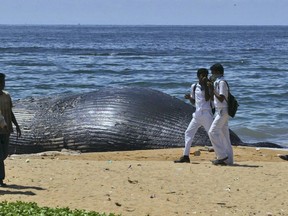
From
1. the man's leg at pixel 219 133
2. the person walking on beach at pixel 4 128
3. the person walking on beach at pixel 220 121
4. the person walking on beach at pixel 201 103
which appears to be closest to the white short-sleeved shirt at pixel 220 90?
the person walking on beach at pixel 220 121

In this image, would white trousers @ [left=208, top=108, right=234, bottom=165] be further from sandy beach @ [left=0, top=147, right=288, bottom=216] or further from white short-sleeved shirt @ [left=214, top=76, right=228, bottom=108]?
sandy beach @ [left=0, top=147, right=288, bottom=216]

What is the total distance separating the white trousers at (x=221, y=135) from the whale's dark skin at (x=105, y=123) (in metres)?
2.92

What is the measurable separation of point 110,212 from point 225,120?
3.56 m

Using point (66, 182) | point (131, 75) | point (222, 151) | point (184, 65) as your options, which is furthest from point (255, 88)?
point (66, 182)

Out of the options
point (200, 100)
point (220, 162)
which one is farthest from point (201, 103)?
point (220, 162)

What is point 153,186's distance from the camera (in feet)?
33.9

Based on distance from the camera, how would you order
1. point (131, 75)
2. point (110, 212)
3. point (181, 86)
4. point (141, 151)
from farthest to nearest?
point (131, 75) < point (181, 86) < point (141, 151) < point (110, 212)

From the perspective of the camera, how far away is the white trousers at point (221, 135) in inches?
468

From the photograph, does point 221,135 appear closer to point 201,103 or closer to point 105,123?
point 201,103

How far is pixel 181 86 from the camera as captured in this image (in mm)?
32938

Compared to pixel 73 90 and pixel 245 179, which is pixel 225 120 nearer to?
pixel 245 179

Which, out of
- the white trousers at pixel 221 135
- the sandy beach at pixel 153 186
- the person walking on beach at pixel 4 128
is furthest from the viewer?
the white trousers at pixel 221 135

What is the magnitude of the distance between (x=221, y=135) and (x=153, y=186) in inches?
83.5

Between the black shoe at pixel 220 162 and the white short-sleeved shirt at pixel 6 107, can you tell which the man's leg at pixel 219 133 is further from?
the white short-sleeved shirt at pixel 6 107
